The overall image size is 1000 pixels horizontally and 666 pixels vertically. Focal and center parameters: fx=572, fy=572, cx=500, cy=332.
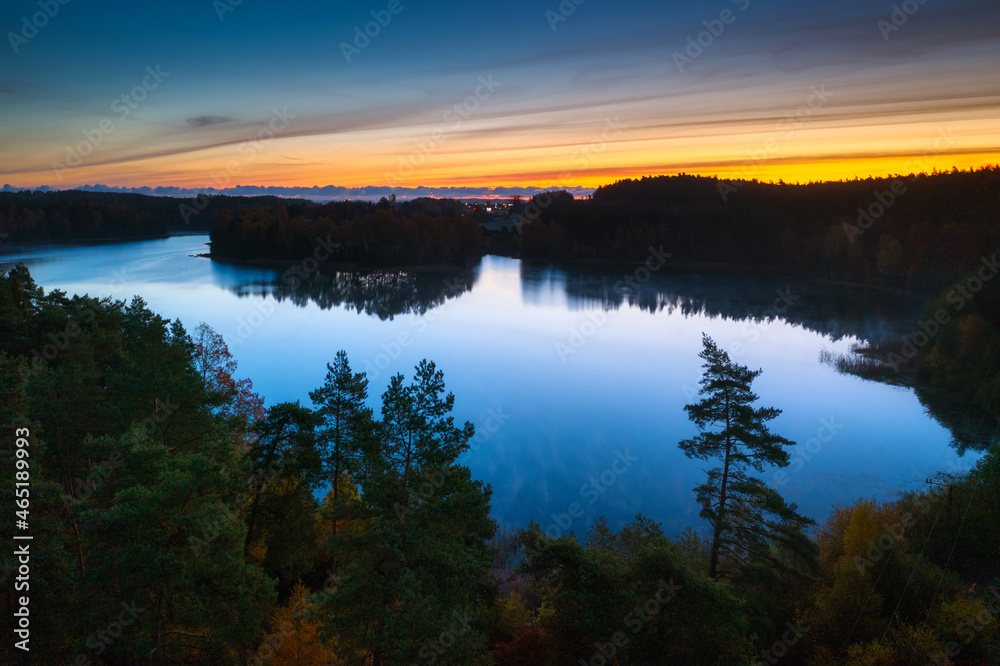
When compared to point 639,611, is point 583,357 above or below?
below

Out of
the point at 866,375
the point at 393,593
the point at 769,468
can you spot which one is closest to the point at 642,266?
the point at 866,375

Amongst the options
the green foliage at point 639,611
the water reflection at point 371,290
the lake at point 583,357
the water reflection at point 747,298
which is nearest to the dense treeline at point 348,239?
the water reflection at point 371,290

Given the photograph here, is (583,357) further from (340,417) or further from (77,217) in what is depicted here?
(77,217)

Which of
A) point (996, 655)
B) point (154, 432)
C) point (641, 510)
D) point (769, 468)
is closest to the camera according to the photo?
point (996, 655)

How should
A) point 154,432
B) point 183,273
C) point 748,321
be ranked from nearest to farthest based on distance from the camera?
point 154,432 → point 748,321 → point 183,273

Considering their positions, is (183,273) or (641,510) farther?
(183,273)

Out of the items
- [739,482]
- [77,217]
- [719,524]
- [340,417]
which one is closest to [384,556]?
[340,417]

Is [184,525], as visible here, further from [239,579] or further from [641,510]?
[641,510]

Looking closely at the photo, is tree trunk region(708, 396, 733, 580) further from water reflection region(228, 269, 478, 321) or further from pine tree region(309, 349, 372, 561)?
water reflection region(228, 269, 478, 321)
